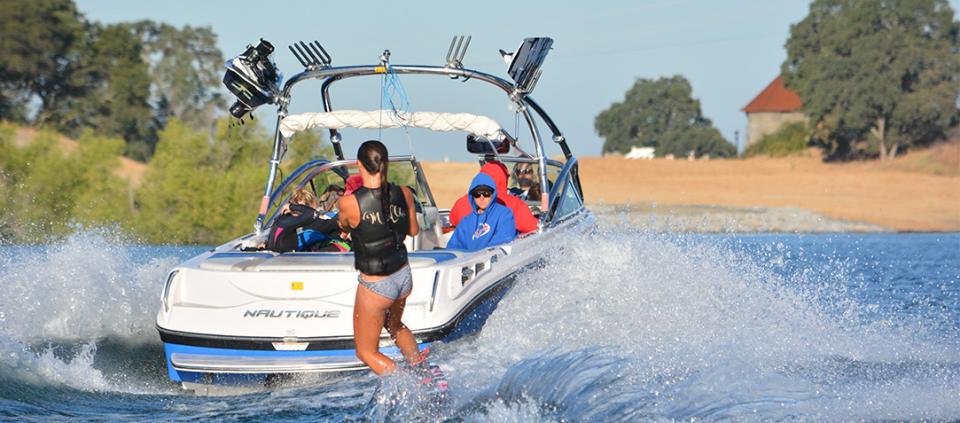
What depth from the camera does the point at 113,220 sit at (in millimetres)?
29859

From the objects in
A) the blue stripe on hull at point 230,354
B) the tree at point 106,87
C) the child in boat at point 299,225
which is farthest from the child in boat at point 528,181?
the tree at point 106,87

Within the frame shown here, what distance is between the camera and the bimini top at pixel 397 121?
347 inches

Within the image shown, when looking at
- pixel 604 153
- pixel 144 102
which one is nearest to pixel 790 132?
pixel 604 153

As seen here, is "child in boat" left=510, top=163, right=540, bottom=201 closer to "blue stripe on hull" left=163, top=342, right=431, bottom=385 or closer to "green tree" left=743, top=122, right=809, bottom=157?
"blue stripe on hull" left=163, top=342, right=431, bottom=385

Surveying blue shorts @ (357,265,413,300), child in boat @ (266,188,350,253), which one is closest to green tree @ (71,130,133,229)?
child in boat @ (266,188,350,253)

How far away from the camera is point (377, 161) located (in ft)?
20.2

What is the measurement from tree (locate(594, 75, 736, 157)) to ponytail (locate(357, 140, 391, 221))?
218 feet

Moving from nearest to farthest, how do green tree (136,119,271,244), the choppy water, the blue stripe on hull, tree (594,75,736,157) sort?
the choppy water
the blue stripe on hull
green tree (136,119,271,244)
tree (594,75,736,157)

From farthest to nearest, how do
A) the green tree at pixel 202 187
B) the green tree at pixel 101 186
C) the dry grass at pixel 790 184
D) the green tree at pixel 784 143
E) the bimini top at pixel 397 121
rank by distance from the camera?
the green tree at pixel 784 143
the dry grass at pixel 790 184
the green tree at pixel 202 187
the green tree at pixel 101 186
the bimini top at pixel 397 121

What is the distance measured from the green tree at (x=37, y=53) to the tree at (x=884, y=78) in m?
33.2

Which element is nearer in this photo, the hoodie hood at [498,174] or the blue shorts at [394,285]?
A: the blue shorts at [394,285]

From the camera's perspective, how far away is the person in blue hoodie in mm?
8531

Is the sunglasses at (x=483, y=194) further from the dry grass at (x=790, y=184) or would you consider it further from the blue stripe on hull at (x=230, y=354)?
the dry grass at (x=790, y=184)

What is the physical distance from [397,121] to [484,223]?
1.05 m
